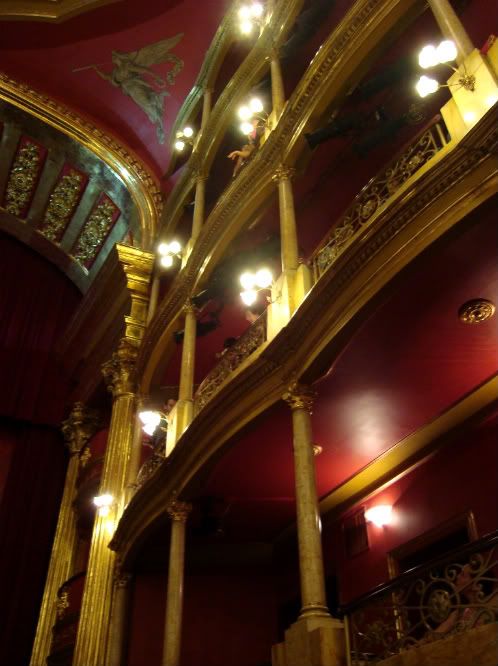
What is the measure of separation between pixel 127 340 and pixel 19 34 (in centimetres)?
725

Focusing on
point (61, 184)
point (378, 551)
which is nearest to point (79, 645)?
point (378, 551)

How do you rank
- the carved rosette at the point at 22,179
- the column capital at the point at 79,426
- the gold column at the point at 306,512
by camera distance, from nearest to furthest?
the gold column at the point at 306,512
the column capital at the point at 79,426
the carved rosette at the point at 22,179

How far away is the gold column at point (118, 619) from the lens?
8.66m

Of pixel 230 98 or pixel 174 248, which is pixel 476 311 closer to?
pixel 174 248

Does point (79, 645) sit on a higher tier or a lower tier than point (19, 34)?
lower

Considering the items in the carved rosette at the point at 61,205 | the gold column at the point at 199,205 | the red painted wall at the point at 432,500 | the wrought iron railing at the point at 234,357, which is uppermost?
the carved rosette at the point at 61,205

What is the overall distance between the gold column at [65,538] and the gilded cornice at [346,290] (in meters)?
5.34

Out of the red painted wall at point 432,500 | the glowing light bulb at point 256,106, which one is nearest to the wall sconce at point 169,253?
the glowing light bulb at point 256,106

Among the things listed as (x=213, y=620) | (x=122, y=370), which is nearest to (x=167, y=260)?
(x=122, y=370)

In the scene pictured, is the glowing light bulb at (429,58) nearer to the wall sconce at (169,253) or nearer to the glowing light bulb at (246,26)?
the glowing light bulb at (246,26)

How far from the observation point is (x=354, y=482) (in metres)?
8.64

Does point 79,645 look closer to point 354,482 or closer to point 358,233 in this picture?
point 354,482

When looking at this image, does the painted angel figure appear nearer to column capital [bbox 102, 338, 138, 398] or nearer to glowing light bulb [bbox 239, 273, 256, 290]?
column capital [bbox 102, 338, 138, 398]

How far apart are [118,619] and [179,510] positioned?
2272 millimetres
